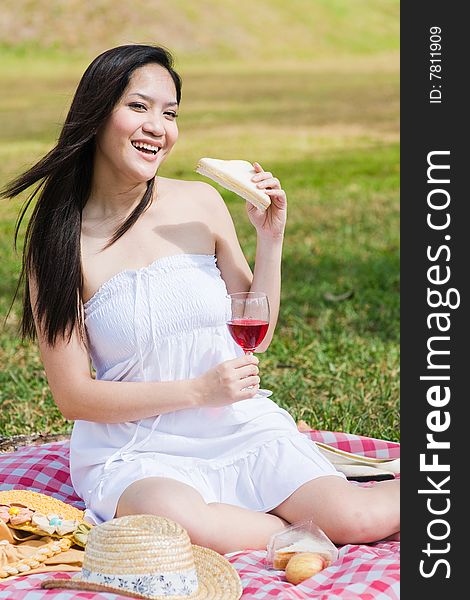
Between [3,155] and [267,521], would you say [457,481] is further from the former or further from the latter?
[3,155]

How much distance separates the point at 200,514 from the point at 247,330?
0.65 meters

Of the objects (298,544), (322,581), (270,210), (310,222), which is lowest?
(322,581)

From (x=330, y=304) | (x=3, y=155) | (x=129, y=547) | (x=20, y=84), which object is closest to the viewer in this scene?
(x=129, y=547)

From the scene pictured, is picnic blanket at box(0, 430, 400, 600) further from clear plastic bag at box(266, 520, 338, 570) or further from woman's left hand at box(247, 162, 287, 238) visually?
woman's left hand at box(247, 162, 287, 238)

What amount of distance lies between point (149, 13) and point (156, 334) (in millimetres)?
35621

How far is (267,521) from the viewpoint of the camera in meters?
4.13

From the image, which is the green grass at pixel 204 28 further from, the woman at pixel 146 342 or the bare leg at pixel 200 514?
the bare leg at pixel 200 514

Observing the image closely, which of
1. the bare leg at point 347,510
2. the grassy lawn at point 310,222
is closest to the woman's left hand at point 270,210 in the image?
the bare leg at point 347,510

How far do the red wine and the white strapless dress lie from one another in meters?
0.33

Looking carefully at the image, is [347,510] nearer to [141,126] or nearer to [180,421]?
[180,421]

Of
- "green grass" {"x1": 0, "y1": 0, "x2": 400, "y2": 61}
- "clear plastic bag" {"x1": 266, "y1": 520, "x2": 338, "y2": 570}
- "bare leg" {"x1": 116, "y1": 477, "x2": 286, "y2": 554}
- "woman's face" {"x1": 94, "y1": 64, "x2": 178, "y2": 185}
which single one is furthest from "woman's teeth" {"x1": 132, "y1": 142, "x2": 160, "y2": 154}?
"green grass" {"x1": 0, "y1": 0, "x2": 400, "y2": 61}

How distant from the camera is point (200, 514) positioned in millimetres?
3949

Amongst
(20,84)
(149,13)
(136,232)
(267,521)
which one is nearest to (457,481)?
(267,521)

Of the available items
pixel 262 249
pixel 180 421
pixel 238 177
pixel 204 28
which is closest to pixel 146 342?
pixel 180 421
